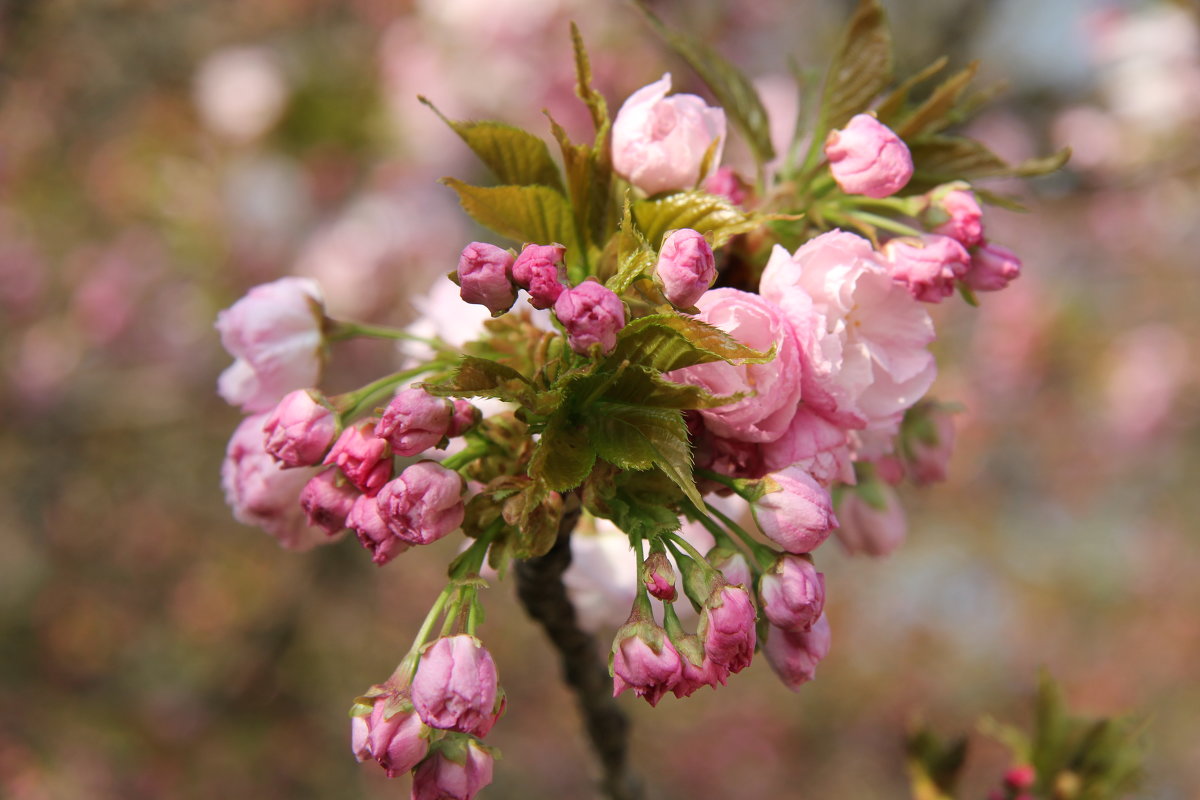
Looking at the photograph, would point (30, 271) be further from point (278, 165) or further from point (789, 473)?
point (789, 473)

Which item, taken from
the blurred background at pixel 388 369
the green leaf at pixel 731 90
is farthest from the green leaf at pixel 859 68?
the blurred background at pixel 388 369

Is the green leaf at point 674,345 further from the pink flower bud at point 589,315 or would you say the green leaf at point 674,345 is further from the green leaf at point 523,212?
the green leaf at point 523,212

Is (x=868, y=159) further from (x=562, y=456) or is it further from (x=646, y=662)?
(x=646, y=662)

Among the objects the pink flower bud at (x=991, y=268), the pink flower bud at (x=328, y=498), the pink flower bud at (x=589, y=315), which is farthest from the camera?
the pink flower bud at (x=991, y=268)

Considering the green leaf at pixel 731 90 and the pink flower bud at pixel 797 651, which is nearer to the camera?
the pink flower bud at pixel 797 651

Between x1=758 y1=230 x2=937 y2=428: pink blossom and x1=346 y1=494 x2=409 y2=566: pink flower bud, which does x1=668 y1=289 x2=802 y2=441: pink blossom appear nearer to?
x1=758 y1=230 x2=937 y2=428: pink blossom

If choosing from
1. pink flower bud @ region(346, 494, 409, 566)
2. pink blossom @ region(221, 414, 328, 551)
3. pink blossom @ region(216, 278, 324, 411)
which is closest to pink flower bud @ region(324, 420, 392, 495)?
pink flower bud @ region(346, 494, 409, 566)

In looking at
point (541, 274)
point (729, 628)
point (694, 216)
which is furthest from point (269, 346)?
point (729, 628)
